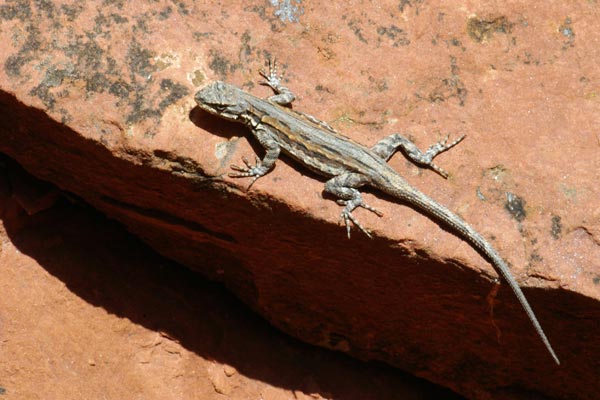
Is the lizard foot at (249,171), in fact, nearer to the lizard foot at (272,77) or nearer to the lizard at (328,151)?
the lizard at (328,151)

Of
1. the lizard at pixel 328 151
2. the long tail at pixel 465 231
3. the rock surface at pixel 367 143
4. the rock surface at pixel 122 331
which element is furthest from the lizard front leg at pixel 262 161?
the rock surface at pixel 122 331

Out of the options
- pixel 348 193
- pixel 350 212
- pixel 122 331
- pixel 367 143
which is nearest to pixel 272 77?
pixel 367 143

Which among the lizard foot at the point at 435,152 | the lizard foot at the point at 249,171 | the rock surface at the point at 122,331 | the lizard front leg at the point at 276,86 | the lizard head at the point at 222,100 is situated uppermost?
the lizard foot at the point at 435,152

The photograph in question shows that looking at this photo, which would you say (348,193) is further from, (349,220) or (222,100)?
(222,100)

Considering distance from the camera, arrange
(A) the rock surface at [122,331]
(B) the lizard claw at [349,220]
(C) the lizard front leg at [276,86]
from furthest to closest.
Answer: (A) the rock surface at [122,331] < (C) the lizard front leg at [276,86] < (B) the lizard claw at [349,220]

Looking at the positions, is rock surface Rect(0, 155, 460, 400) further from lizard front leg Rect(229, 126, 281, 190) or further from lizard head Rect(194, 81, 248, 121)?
lizard head Rect(194, 81, 248, 121)

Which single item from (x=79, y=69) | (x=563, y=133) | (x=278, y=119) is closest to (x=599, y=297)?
(x=563, y=133)

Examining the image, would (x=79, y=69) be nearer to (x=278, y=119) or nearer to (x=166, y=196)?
(x=166, y=196)

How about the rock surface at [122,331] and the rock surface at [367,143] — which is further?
the rock surface at [122,331]
